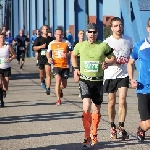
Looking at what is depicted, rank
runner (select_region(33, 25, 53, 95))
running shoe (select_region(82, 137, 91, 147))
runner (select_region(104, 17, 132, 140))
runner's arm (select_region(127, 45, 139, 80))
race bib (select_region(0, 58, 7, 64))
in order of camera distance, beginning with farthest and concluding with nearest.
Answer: runner (select_region(33, 25, 53, 95))
race bib (select_region(0, 58, 7, 64))
runner (select_region(104, 17, 132, 140))
running shoe (select_region(82, 137, 91, 147))
runner's arm (select_region(127, 45, 139, 80))

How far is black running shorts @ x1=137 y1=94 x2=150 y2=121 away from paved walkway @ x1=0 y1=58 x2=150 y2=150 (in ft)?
1.74

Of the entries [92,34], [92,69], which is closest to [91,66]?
[92,69]

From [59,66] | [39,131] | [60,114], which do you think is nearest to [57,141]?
[39,131]

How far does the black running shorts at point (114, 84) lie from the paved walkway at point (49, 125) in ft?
2.17

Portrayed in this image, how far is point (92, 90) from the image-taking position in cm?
877

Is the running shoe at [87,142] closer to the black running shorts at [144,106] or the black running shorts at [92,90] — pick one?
the black running shorts at [92,90]

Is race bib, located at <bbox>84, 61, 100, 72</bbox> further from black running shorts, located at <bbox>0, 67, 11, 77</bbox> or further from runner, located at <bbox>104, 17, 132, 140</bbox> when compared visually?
black running shorts, located at <bbox>0, 67, 11, 77</bbox>

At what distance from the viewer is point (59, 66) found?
14.7m

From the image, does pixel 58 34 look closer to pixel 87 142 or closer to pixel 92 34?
pixel 92 34

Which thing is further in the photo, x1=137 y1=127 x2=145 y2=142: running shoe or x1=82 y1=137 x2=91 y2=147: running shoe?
x1=137 y1=127 x2=145 y2=142: running shoe

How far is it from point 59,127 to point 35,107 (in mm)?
3350

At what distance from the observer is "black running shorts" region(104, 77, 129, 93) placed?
9.32 meters

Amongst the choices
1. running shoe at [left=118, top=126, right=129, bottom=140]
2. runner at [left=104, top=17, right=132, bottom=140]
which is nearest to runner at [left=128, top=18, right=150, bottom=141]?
running shoe at [left=118, top=126, right=129, bottom=140]

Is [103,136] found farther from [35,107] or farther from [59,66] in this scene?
[59,66]
